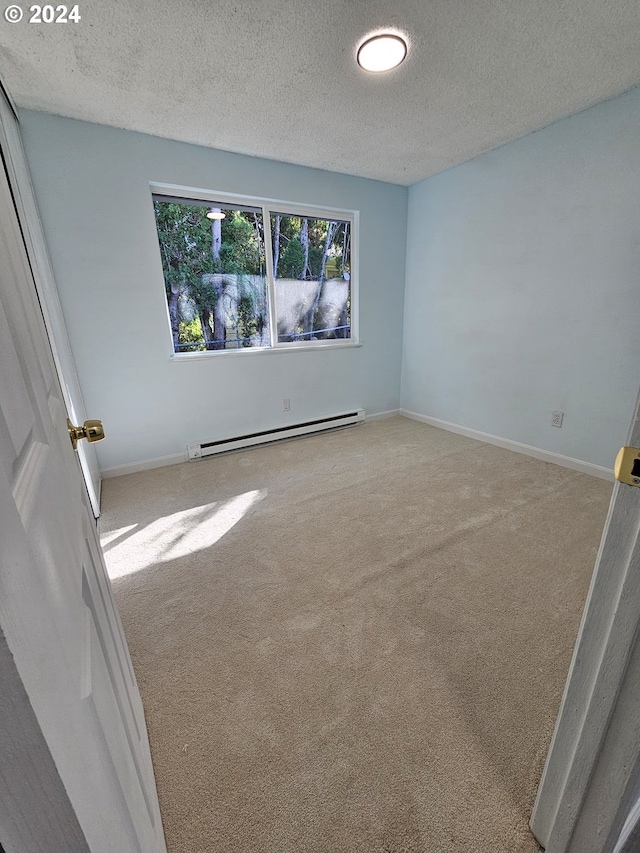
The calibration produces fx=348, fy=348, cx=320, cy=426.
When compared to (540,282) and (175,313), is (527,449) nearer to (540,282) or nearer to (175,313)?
(540,282)

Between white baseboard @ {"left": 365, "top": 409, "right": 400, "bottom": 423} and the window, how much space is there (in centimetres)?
97

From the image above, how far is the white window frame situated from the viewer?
104 inches

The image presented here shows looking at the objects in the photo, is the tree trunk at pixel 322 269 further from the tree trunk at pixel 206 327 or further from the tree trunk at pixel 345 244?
the tree trunk at pixel 206 327

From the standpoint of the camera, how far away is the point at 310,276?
332 centimetres

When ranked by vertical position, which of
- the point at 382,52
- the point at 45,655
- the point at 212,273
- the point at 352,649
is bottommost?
the point at 352,649

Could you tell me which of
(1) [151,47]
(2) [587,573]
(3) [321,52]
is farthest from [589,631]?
(1) [151,47]

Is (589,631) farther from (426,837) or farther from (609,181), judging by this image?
(609,181)

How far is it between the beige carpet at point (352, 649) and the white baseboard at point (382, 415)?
1467 millimetres

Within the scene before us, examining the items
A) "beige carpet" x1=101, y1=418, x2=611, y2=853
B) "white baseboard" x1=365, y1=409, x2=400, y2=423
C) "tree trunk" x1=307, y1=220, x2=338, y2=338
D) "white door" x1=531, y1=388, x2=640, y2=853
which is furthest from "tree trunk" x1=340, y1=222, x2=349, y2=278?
"white door" x1=531, y1=388, x2=640, y2=853

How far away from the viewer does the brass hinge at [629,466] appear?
0.50 metres

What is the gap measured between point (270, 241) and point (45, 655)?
3274mm

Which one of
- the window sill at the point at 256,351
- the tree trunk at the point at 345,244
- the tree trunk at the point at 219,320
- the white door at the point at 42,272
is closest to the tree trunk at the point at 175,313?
the window sill at the point at 256,351

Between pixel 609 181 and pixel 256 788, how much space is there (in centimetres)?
350

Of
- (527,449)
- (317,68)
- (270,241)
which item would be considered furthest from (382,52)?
(527,449)
